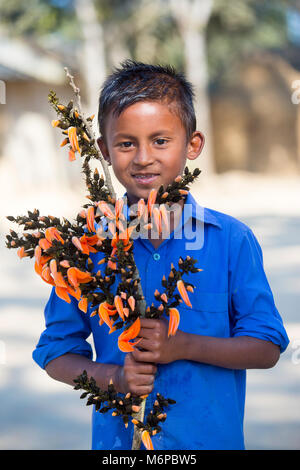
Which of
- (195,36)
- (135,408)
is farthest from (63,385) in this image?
(195,36)

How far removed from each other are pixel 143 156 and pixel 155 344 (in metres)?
0.42

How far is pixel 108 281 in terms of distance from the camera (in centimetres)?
113

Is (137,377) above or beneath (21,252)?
beneath

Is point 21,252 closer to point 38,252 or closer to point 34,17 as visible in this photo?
point 38,252

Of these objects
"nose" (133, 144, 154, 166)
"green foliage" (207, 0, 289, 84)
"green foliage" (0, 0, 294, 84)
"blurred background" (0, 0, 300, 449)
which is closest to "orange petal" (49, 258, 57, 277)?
"nose" (133, 144, 154, 166)

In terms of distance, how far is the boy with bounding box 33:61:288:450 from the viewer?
142 cm

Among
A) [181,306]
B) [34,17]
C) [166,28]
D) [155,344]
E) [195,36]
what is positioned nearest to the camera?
[155,344]

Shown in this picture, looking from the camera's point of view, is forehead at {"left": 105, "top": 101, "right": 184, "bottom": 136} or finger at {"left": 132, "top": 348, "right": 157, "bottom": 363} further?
forehead at {"left": 105, "top": 101, "right": 184, "bottom": 136}

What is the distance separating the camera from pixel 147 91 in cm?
145

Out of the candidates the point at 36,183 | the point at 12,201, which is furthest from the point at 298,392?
the point at 36,183

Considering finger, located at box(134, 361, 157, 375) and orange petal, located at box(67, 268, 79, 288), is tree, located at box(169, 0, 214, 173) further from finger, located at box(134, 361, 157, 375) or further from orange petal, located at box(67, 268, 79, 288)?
orange petal, located at box(67, 268, 79, 288)

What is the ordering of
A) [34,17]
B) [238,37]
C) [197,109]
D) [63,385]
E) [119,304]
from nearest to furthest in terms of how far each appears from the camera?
[119,304] → [63,385] → [34,17] → [197,109] → [238,37]

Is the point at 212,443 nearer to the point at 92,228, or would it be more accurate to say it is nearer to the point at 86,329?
the point at 86,329

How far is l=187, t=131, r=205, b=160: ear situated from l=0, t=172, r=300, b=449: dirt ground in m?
1.95
